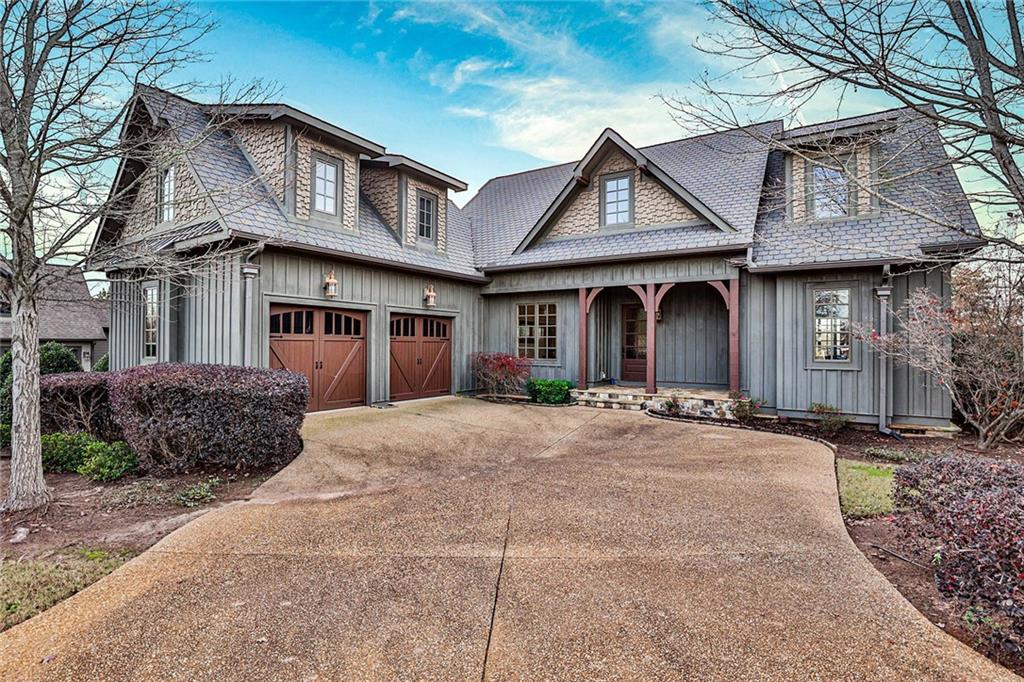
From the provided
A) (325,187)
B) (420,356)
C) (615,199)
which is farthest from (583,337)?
(325,187)

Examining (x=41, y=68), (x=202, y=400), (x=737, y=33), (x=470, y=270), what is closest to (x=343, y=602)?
(x=202, y=400)

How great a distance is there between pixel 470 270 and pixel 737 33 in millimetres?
8908

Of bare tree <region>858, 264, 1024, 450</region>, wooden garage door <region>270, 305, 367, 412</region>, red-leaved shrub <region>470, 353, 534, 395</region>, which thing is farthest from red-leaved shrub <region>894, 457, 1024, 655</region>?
red-leaved shrub <region>470, 353, 534, 395</region>

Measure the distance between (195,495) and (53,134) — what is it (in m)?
3.65

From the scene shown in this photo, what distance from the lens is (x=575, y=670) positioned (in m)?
2.28

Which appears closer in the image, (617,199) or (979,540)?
(979,540)

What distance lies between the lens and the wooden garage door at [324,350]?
8680 mm

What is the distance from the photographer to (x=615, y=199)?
1170 cm

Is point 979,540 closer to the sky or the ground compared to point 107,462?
closer to the sky

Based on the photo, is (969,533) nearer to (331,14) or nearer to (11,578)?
(11,578)

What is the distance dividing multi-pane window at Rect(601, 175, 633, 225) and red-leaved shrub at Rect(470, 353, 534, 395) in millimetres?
3922

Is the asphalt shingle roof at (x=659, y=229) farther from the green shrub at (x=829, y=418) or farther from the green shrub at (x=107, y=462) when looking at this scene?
the green shrub at (x=107, y=462)

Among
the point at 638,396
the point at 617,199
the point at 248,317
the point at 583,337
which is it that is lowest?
the point at 638,396

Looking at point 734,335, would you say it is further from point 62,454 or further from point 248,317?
point 62,454
